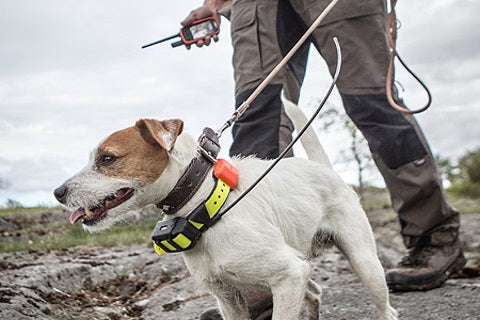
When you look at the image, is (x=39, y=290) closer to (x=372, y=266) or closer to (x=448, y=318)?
(x=372, y=266)

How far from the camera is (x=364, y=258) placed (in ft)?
11.0

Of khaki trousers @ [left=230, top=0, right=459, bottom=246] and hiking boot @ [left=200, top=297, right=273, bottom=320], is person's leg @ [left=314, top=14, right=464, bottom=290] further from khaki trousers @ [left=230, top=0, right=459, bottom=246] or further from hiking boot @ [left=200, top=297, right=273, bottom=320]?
hiking boot @ [left=200, top=297, right=273, bottom=320]

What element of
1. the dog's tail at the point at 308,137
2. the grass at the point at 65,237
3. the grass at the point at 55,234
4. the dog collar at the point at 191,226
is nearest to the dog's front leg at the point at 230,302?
the dog collar at the point at 191,226

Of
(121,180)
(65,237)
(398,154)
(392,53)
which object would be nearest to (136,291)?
Answer: (121,180)

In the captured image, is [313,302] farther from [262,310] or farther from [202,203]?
[202,203]

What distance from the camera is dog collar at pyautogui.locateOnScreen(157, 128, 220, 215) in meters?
2.82

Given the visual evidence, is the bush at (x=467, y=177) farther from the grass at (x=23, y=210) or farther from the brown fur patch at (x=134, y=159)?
the brown fur patch at (x=134, y=159)

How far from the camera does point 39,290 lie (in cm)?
421

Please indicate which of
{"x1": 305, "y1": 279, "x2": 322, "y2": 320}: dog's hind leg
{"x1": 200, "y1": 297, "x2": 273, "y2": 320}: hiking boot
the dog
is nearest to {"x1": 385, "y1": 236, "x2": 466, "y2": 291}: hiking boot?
{"x1": 305, "y1": 279, "x2": 322, "y2": 320}: dog's hind leg

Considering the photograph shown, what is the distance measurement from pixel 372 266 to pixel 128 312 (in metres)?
1.97

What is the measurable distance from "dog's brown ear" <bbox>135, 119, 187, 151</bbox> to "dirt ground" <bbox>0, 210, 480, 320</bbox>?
101cm

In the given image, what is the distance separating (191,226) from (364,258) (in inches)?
47.6

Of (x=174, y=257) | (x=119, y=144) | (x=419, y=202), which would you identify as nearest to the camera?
(x=119, y=144)

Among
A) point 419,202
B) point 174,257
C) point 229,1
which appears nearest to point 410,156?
point 419,202
